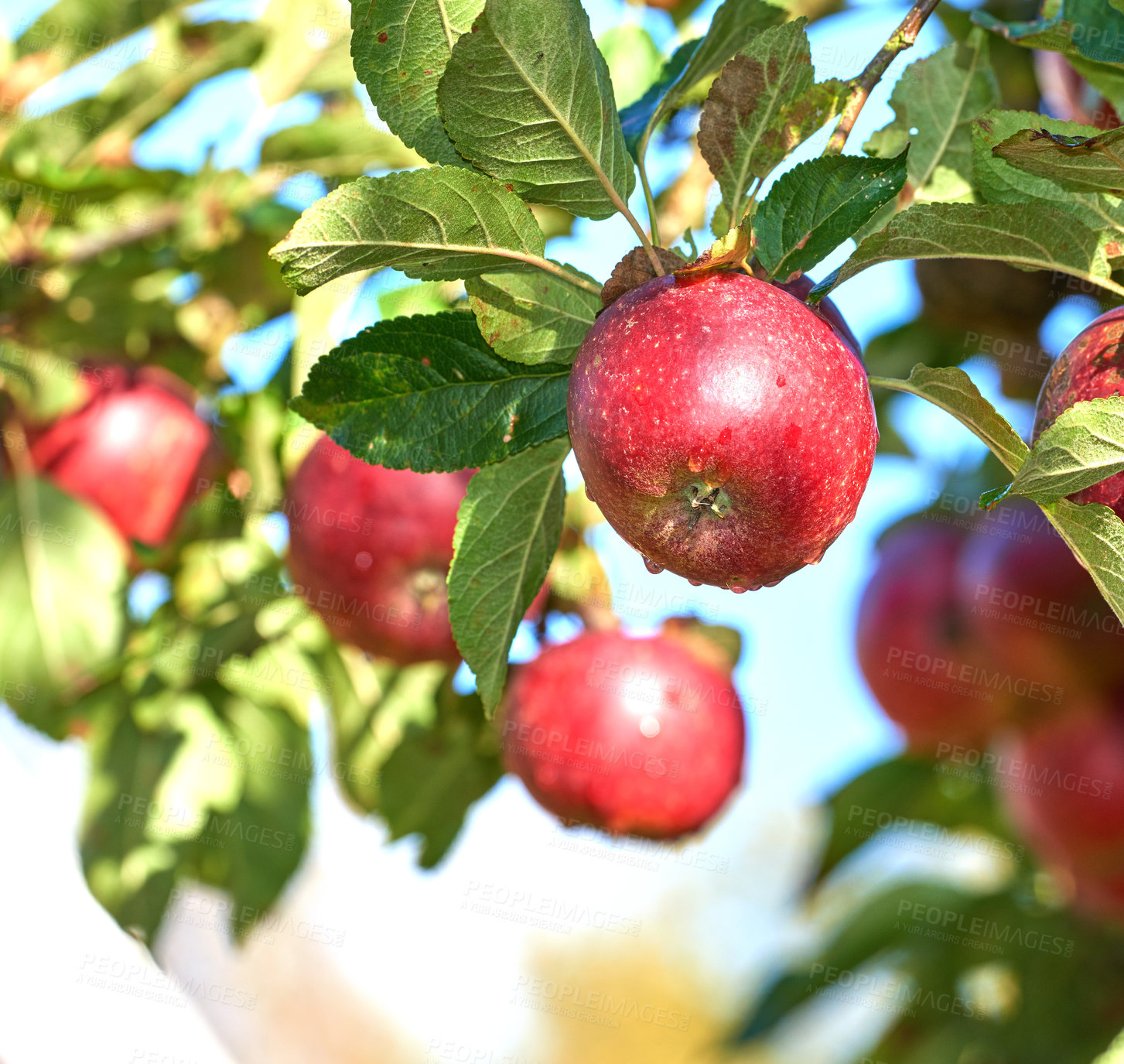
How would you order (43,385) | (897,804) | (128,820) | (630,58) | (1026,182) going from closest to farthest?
(1026,182) → (630,58) → (128,820) → (43,385) → (897,804)

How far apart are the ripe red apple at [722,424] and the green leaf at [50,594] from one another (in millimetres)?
1100

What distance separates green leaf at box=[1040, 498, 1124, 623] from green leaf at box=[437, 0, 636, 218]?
0.27m

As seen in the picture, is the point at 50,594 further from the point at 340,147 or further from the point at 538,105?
the point at 538,105

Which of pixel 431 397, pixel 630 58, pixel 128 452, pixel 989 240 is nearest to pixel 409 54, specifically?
pixel 431 397

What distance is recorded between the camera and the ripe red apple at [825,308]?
583mm

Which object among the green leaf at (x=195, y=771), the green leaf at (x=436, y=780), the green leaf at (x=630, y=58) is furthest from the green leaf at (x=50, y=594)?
the green leaf at (x=630, y=58)

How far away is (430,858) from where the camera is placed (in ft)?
4.67

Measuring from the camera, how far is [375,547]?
51.6 inches

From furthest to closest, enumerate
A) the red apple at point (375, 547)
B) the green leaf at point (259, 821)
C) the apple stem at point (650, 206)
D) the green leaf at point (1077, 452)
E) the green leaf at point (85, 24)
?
the green leaf at point (85, 24)
the green leaf at point (259, 821)
the red apple at point (375, 547)
the apple stem at point (650, 206)
the green leaf at point (1077, 452)

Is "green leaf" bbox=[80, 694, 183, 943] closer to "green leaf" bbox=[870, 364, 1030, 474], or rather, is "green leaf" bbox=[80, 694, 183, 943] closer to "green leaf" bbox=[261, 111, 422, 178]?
"green leaf" bbox=[261, 111, 422, 178]

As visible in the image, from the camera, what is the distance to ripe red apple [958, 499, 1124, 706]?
1.29 metres

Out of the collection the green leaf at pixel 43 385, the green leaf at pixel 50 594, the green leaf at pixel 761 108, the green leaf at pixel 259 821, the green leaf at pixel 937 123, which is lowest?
the green leaf at pixel 259 821

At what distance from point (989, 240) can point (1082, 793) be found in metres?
1.05

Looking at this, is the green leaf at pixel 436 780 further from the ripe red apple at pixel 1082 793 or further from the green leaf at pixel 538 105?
the green leaf at pixel 538 105
